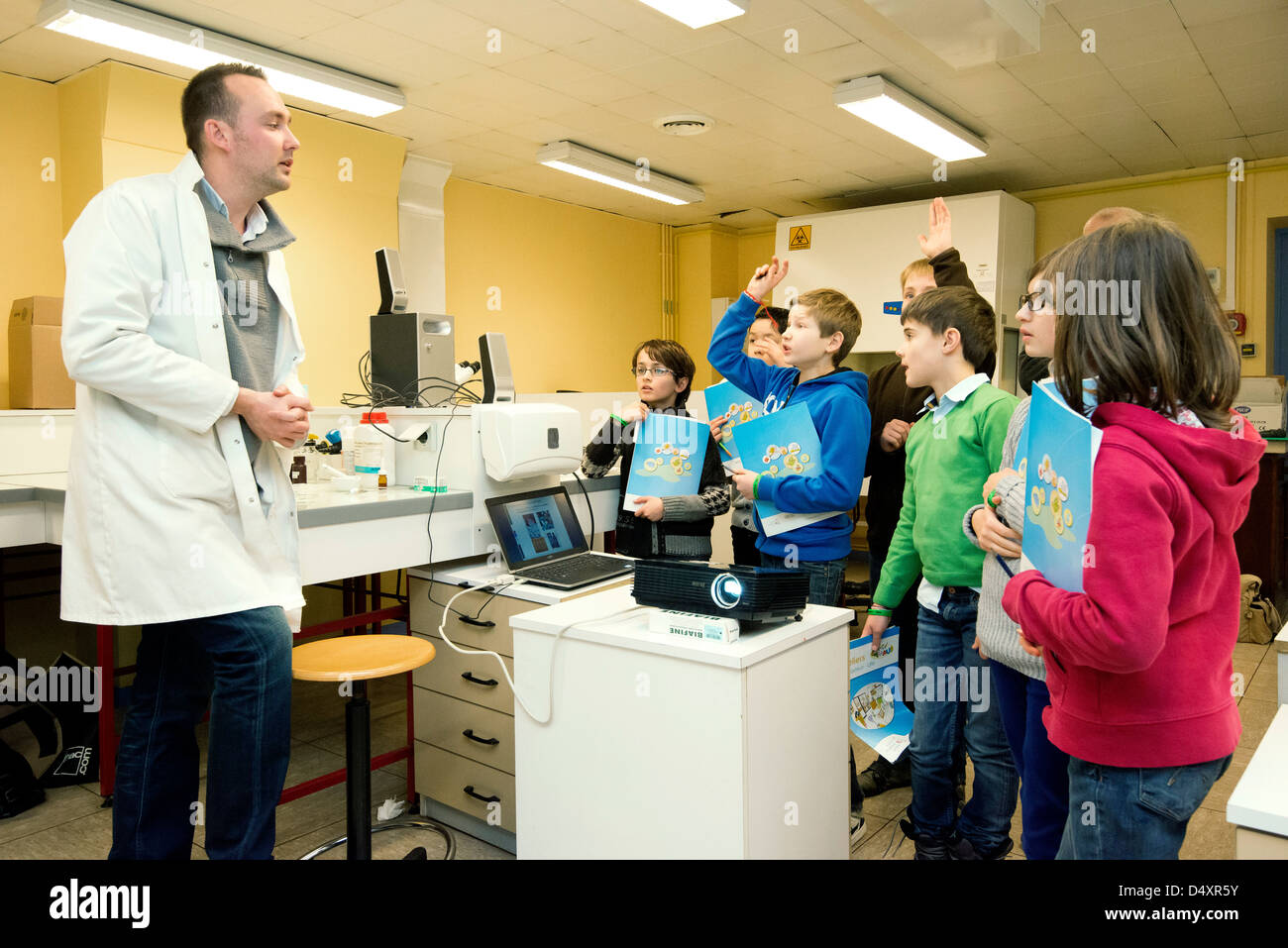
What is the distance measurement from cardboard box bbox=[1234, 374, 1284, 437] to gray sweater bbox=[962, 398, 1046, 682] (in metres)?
4.08

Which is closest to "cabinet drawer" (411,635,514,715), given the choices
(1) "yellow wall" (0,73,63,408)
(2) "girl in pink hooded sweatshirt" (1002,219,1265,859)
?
(2) "girl in pink hooded sweatshirt" (1002,219,1265,859)

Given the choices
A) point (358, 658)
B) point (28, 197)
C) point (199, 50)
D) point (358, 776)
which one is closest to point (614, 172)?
point (199, 50)

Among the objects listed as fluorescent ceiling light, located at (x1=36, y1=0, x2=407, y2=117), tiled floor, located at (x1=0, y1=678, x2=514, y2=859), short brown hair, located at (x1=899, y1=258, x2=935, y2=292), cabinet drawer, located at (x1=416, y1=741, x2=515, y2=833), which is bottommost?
tiled floor, located at (x1=0, y1=678, x2=514, y2=859)

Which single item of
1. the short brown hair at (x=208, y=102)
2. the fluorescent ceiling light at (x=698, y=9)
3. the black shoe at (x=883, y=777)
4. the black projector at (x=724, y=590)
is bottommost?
the black shoe at (x=883, y=777)

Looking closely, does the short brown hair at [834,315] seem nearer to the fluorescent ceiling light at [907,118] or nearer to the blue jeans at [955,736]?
the blue jeans at [955,736]

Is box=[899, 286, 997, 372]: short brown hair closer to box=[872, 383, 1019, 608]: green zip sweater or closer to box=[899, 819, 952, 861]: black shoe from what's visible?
box=[872, 383, 1019, 608]: green zip sweater

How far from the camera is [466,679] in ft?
7.67

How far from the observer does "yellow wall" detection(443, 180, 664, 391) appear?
6.16 m

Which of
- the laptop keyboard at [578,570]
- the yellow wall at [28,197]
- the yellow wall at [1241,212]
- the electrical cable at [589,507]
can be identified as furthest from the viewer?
the yellow wall at [1241,212]

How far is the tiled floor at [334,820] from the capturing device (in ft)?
7.41

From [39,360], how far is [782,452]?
10.2 feet

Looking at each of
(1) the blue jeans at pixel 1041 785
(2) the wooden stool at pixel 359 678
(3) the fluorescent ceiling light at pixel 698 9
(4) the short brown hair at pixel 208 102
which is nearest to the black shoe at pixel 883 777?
(1) the blue jeans at pixel 1041 785

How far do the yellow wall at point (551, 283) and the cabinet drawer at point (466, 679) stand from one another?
12.6 ft
